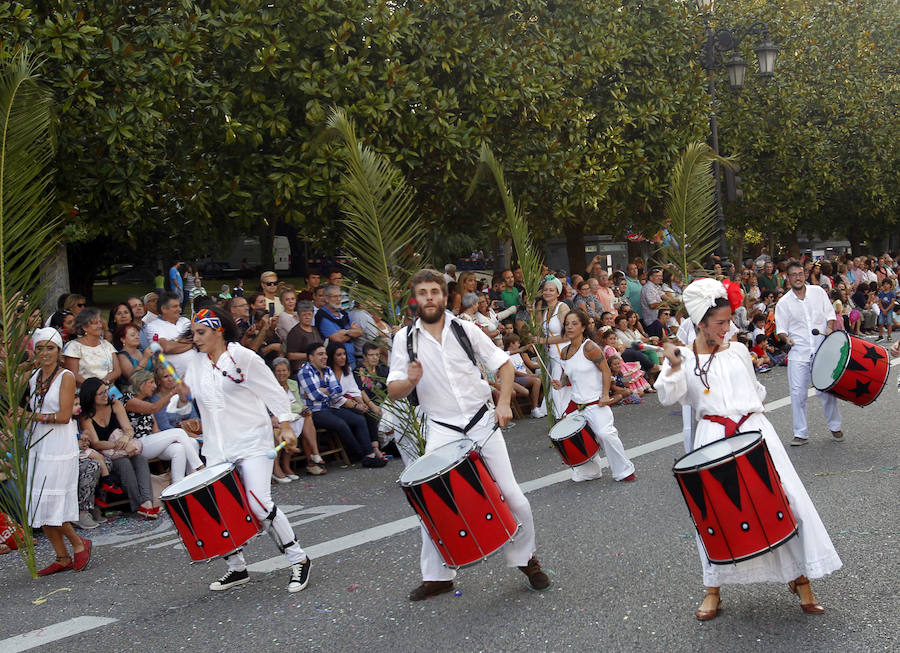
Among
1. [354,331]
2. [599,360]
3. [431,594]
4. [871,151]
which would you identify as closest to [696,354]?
[431,594]

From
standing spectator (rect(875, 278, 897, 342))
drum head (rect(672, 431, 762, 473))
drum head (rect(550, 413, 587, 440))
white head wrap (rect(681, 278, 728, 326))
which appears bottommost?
standing spectator (rect(875, 278, 897, 342))

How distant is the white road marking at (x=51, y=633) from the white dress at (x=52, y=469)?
139 centimetres

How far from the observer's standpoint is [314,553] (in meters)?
7.50

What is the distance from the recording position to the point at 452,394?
608 cm

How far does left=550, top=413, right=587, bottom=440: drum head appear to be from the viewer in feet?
29.4

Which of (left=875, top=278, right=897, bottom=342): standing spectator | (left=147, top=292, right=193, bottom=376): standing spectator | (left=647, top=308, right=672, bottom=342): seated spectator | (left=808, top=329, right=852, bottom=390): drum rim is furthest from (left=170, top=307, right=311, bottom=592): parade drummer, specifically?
(left=875, top=278, right=897, bottom=342): standing spectator

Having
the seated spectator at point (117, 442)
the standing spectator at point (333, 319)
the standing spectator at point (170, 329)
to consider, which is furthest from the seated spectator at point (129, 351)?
the standing spectator at point (333, 319)

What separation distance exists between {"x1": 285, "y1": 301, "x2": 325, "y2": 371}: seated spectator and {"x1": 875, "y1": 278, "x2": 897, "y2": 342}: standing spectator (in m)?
15.7

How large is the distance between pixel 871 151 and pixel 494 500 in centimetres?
2966

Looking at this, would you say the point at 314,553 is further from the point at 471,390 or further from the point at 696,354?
the point at 696,354

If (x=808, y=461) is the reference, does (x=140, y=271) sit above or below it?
above

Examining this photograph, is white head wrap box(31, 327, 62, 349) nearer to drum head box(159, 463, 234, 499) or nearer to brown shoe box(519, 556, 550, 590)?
drum head box(159, 463, 234, 499)

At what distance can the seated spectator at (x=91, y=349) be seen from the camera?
32.3 ft

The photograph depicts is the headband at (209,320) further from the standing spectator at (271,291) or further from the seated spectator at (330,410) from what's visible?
the standing spectator at (271,291)
